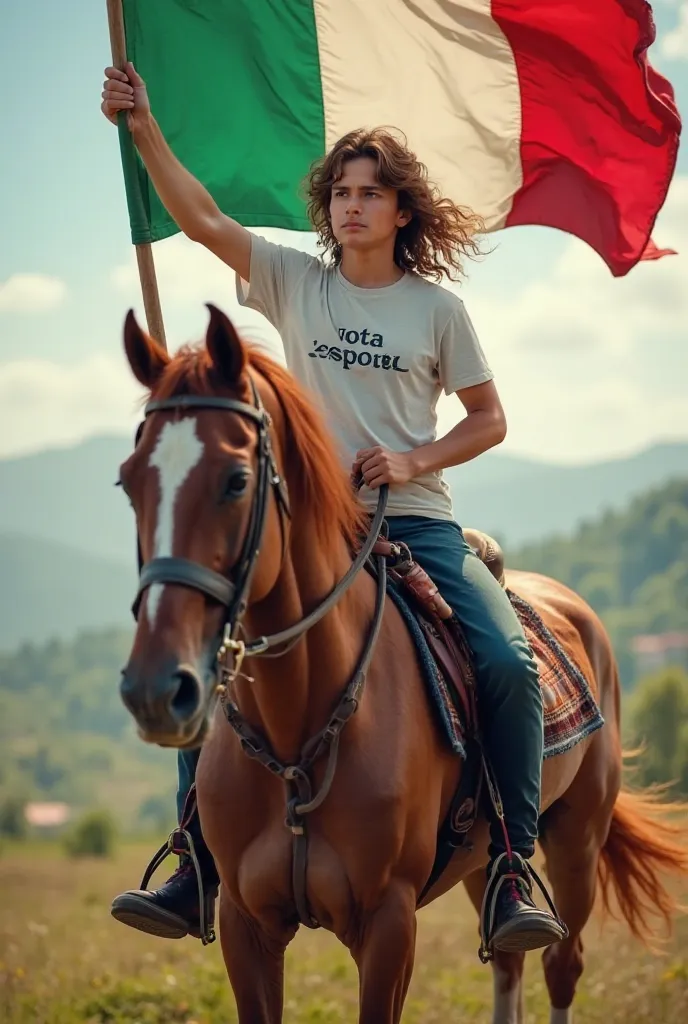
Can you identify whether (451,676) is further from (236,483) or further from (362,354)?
(236,483)

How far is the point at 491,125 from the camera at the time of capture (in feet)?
23.4

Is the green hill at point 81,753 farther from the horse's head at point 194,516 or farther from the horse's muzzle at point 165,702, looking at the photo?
the horse's muzzle at point 165,702

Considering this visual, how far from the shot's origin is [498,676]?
4836 mm

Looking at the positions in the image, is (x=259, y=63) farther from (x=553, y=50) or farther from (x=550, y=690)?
(x=550, y=690)

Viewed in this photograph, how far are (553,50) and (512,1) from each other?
1.11 feet

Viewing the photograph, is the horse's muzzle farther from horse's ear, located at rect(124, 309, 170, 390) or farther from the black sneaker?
the black sneaker

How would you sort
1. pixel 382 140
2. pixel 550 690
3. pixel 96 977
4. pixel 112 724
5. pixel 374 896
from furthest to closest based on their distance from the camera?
pixel 112 724 < pixel 96 977 < pixel 550 690 < pixel 382 140 < pixel 374 896

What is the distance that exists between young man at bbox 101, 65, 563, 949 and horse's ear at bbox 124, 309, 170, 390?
1.10 meters

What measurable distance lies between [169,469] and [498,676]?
1891 millimetres

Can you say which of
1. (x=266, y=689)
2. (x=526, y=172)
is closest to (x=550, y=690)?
(x=266, y=689)

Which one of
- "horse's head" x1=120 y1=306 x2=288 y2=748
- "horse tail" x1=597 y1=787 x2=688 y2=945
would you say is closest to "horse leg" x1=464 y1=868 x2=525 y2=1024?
"horse tail" x1=597 y1=787 x2=688 y2=945

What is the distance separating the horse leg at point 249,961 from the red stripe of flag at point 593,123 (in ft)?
13.2

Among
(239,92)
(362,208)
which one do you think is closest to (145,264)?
(362,208)

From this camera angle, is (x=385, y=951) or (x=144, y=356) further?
(x=385, y=951)
